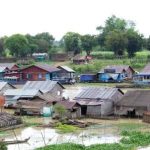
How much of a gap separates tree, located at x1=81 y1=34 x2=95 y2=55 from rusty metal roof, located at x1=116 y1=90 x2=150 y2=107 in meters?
43.6

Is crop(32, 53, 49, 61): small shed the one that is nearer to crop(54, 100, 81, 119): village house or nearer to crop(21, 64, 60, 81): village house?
crop(21, 64, 60, 81): village house

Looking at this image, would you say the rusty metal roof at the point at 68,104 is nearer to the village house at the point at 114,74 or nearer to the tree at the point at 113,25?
the village house at the point at 114,74

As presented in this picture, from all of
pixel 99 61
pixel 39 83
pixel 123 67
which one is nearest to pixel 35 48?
Result: pixel 99 61

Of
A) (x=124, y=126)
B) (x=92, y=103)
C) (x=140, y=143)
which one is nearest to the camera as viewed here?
(x=140, y=143)

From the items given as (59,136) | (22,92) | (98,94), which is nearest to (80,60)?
(22,92)

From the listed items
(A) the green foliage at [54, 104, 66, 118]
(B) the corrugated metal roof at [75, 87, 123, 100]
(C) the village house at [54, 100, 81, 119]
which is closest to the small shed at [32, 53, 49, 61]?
(B) the corrugated metal roof at [75, 87, 123, 100]

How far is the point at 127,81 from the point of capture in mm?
52781

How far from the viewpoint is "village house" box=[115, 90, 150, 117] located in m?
30.6

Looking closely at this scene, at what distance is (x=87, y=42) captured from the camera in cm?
7550

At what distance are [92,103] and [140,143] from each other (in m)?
9.23

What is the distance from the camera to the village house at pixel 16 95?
35188 millimetres

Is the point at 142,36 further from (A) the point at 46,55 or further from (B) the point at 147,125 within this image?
(B) the point at 147,125

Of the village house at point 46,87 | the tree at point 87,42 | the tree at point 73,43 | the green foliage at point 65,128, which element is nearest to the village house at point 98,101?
the green foliage at point 65,128

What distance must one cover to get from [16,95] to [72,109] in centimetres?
668
